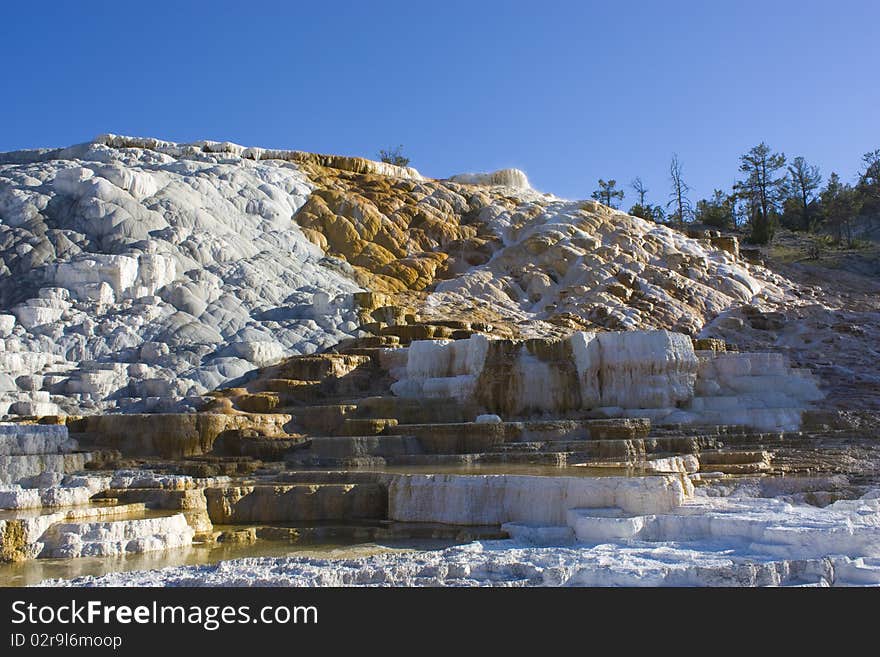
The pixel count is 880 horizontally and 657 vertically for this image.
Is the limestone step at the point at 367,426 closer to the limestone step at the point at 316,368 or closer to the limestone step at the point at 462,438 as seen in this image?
the limestone step at the point at 462,438

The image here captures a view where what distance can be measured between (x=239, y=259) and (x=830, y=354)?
524 inches

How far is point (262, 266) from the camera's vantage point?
21656 mm

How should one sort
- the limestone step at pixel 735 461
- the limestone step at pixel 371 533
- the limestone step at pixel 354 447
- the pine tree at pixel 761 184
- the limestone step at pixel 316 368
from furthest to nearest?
the pine tree at pixel 761 184, the limestone step at pixel 316 368, the limestone step at pixel 354 447, the limestone step at pixel 735 461, the limestone step at pixel 371 533

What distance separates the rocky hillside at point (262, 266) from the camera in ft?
57.1

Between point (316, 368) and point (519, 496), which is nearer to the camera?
point (519, 496)

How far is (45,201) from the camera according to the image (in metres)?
21.6

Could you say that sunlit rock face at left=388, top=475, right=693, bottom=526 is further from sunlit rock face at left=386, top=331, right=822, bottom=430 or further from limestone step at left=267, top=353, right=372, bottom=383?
limestone step at left=267, top=353, right=372, bottom=383

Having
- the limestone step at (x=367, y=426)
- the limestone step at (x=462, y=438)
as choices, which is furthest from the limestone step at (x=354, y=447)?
the limestone step at (x=367, y=426)

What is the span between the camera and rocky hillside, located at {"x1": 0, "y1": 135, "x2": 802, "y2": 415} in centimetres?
1739

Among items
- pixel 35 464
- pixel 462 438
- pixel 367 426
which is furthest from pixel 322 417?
pixel 35 464

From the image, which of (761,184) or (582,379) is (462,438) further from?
(761,184)

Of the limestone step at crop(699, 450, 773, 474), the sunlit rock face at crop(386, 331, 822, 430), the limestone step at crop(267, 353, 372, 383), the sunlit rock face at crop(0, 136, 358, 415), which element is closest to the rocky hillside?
the sunlit rock face at crop(0, 136, 358, 415)
